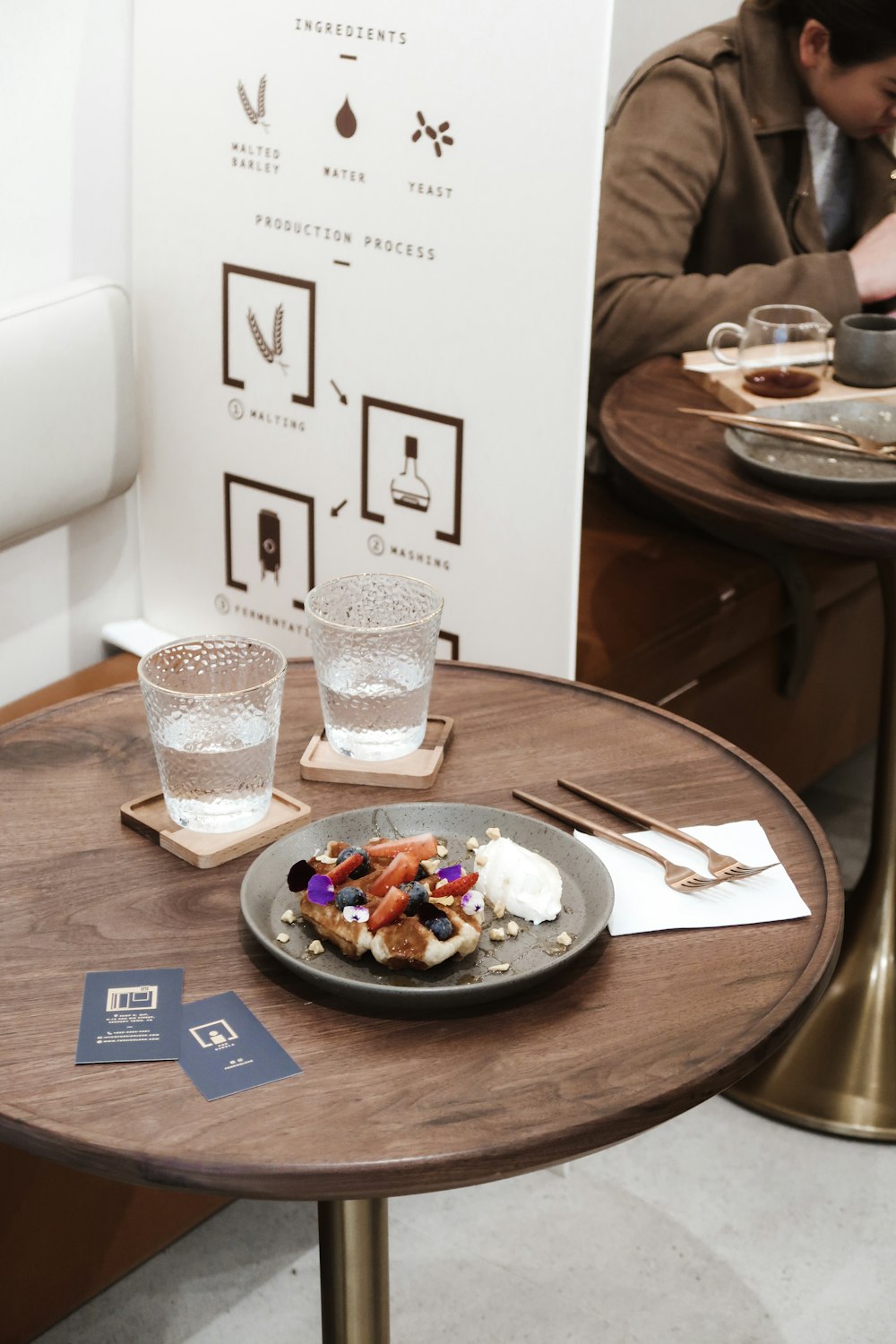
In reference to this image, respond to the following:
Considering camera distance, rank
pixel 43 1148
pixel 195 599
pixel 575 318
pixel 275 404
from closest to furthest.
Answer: pixel 43 1148 < pixel 575 318 < pixel 275 404 < pixel 195 599

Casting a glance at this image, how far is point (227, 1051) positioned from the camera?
3.13ft

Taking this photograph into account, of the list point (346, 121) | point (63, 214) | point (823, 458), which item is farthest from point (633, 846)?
point (63, 214)

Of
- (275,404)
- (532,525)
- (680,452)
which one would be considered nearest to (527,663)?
(532,525)

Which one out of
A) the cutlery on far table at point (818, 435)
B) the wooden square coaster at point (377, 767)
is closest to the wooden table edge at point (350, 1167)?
the wooden square coaster at point (377, 767)

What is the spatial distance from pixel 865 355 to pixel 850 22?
0.86 meters

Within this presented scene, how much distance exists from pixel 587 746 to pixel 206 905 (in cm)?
42

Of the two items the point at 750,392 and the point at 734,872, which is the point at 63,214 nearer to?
the point at 750,392

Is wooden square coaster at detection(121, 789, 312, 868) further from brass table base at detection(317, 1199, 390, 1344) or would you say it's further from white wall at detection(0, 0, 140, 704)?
white wall at detection(0, 0, 140, 704)

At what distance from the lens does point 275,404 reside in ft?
6.88

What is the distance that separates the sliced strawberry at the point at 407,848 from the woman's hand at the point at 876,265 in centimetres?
176

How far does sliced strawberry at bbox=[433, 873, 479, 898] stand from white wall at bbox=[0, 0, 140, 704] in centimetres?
119

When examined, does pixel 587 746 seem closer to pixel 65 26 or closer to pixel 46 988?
pixel 46 988

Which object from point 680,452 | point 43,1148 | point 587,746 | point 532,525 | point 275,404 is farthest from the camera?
point 275,404

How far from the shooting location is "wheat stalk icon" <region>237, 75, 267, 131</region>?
1.95 meters
